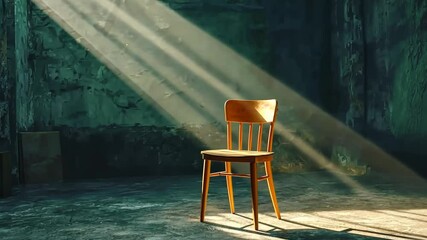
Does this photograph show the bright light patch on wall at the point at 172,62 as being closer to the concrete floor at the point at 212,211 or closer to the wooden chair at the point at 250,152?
the concrete floor at the point at 212,211

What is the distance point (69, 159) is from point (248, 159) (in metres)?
3.36

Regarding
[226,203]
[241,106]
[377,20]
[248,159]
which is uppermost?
[377,20]

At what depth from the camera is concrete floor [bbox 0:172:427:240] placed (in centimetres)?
321

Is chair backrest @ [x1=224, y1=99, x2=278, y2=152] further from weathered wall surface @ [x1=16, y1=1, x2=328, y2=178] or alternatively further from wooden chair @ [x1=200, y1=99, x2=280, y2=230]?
weathered wall surface @ [x1=16, y1=1, x2=328, y2=178]

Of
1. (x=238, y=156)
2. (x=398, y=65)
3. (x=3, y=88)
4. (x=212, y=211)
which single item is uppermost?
(x=398, y=65)

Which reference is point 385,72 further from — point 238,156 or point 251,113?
point 238,156

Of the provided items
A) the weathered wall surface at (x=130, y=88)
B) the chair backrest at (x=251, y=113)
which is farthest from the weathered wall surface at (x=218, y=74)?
the chair backrest at (x=251, y=113)

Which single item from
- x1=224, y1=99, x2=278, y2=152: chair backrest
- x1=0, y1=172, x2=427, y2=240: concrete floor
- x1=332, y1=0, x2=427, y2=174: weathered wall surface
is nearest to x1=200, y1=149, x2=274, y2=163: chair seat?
x1=224, y1=99, x2=278, y2=152: chair backrest

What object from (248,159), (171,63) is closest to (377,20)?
(171,63)

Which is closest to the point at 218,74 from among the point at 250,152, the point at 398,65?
the point at 398,65

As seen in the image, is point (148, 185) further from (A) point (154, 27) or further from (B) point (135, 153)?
(A) point (154, 27)

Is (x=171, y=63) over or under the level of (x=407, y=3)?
under

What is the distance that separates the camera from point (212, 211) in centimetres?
393

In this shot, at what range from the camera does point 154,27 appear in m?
6.18
